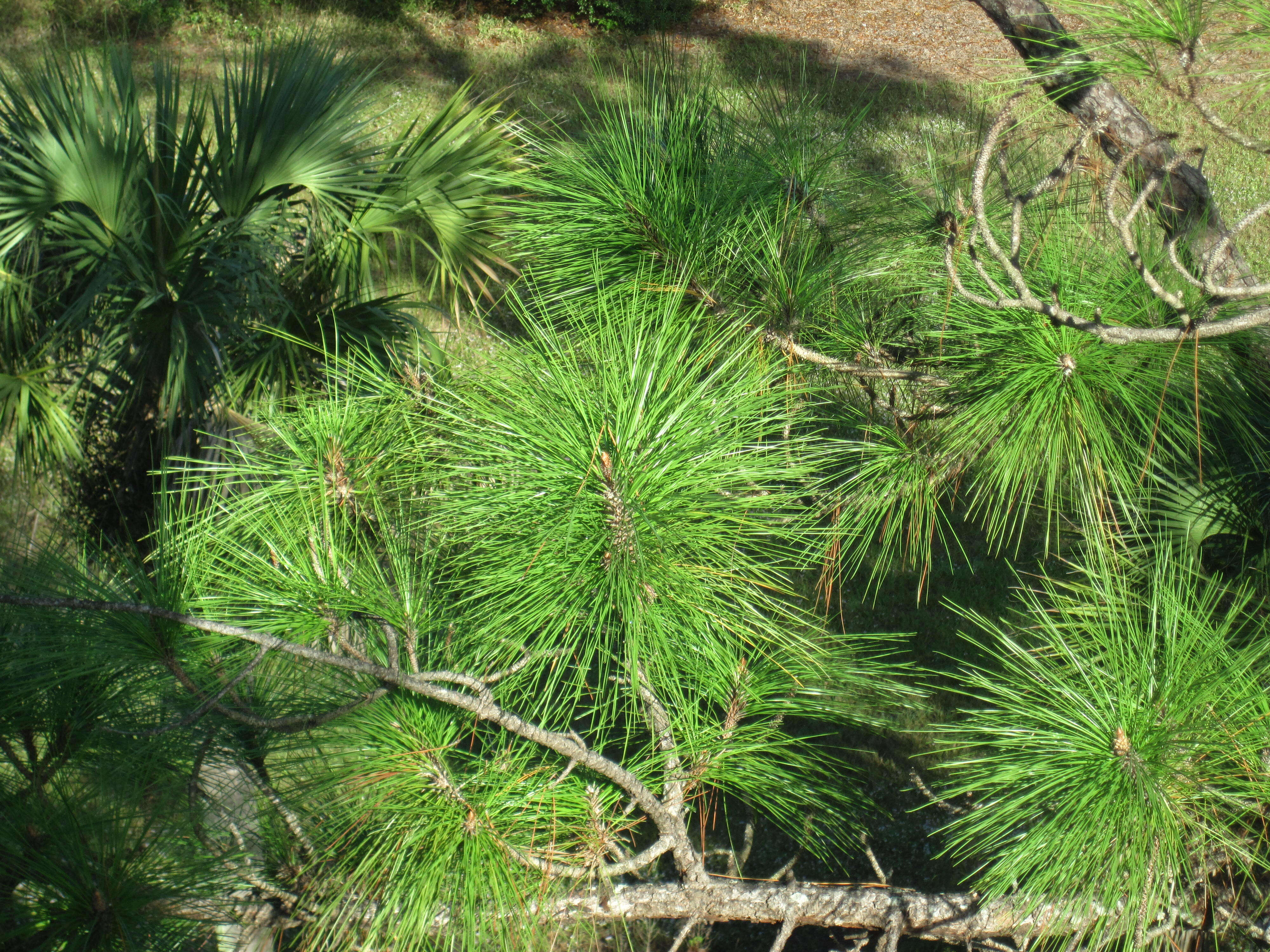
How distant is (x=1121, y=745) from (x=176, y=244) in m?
3.34

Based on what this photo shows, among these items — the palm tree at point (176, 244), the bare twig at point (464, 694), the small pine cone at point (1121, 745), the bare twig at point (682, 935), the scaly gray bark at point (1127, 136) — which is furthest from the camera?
the palm tree at point (176, 244)

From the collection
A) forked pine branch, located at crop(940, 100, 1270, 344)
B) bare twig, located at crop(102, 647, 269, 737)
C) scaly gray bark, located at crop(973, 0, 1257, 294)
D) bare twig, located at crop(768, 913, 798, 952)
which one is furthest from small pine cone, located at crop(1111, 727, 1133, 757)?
bare twig, located at crop(102, 647, 269, 737)

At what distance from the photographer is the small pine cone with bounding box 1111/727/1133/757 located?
1269 millimetres

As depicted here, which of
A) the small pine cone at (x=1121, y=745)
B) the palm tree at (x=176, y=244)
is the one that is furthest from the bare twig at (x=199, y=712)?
the palm tree at (x=176, y=244)

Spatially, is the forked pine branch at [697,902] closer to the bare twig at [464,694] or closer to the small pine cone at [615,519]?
the bare twig at [464,694]

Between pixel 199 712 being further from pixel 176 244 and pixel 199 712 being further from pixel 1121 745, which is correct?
pixel 176 244

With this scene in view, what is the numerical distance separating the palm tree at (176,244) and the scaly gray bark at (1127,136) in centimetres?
174

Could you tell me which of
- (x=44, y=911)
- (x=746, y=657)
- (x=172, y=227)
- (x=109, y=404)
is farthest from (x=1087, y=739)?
(x=109, y=404)

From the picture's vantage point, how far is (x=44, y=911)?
1.33m

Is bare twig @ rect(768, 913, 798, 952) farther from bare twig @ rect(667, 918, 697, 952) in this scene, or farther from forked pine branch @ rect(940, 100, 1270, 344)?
forked pine branch @ rect(940, 100, 1270, 344)

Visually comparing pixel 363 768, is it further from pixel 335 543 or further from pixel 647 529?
pixel 647 529

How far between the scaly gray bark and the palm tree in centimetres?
174

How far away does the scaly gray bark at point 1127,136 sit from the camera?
67.3 inches

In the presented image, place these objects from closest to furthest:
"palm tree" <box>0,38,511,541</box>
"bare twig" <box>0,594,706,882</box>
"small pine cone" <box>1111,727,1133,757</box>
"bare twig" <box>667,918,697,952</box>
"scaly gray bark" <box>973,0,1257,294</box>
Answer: "bare twig" <box>0,594,706,882</box>, "small pine cone" <box>1111,727,1133,757</box>, "bare twig" <box>667,918,697,952</box>, "scaly gray bark" <box>973,0,1257,294</box>, "palm tree" <box>0,38,511,541</box>
